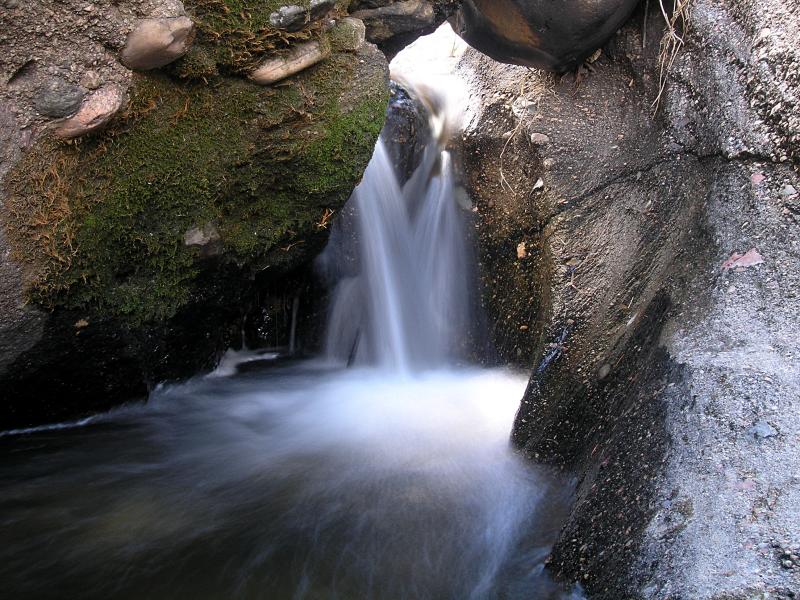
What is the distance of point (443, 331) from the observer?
4.49 meters

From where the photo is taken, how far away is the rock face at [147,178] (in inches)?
106

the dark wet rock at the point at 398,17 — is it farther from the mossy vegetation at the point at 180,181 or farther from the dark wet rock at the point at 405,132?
the dark wet rock at the point at 405,132

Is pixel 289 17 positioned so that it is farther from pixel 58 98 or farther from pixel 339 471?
pixel 339 471

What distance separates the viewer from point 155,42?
2760 mm

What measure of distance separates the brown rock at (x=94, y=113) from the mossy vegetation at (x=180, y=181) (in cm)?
6

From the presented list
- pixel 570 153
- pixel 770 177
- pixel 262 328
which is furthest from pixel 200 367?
pixel 770 177

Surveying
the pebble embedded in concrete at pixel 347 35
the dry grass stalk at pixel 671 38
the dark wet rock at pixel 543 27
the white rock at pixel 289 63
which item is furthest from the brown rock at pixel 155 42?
the dry grass stalk at pixel 671 38

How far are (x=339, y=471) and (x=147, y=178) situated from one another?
159 cm

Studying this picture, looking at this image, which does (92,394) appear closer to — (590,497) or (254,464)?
(254,464)

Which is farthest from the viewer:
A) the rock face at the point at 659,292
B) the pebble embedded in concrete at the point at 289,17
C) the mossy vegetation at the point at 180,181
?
the pebble embedded in concrete at the point at 289,17

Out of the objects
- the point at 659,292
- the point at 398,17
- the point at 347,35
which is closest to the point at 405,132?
the point at 398,17

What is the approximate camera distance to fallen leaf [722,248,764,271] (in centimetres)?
266

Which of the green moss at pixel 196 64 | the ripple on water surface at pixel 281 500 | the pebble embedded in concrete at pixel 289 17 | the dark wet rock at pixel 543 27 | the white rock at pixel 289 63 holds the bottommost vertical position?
the ripple on water surface at pixel 281 500

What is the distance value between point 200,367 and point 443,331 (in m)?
1.49
